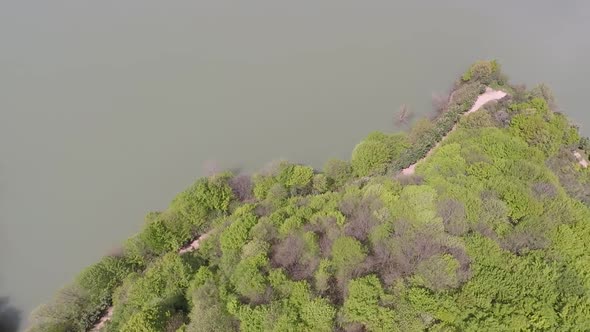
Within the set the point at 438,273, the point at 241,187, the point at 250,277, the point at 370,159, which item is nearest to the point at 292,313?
the point at 250,277

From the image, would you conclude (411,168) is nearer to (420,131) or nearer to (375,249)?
(420,131)

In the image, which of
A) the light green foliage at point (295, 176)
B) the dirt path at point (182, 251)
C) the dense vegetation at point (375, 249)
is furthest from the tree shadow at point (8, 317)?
the light green foliage at point (295, 176)

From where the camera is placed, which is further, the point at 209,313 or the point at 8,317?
the point at 8,317

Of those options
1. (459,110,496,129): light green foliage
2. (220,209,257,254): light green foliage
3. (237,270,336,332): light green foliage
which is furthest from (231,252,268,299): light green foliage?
(459,110,496,129): light green foliage

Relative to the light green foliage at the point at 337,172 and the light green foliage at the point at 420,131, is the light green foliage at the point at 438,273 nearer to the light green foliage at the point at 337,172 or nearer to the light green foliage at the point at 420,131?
the light green foliage at the point at 337,172

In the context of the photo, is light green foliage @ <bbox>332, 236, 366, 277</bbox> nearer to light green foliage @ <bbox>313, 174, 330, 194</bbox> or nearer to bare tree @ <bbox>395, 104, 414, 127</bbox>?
light green foliage @ <bbox>313, 174, 330, 194</bbox>

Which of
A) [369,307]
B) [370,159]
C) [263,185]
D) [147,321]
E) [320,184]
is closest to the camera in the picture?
[369,307]

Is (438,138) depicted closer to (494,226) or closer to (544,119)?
(544,119)

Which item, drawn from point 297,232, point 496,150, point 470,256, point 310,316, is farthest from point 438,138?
point 310,316
